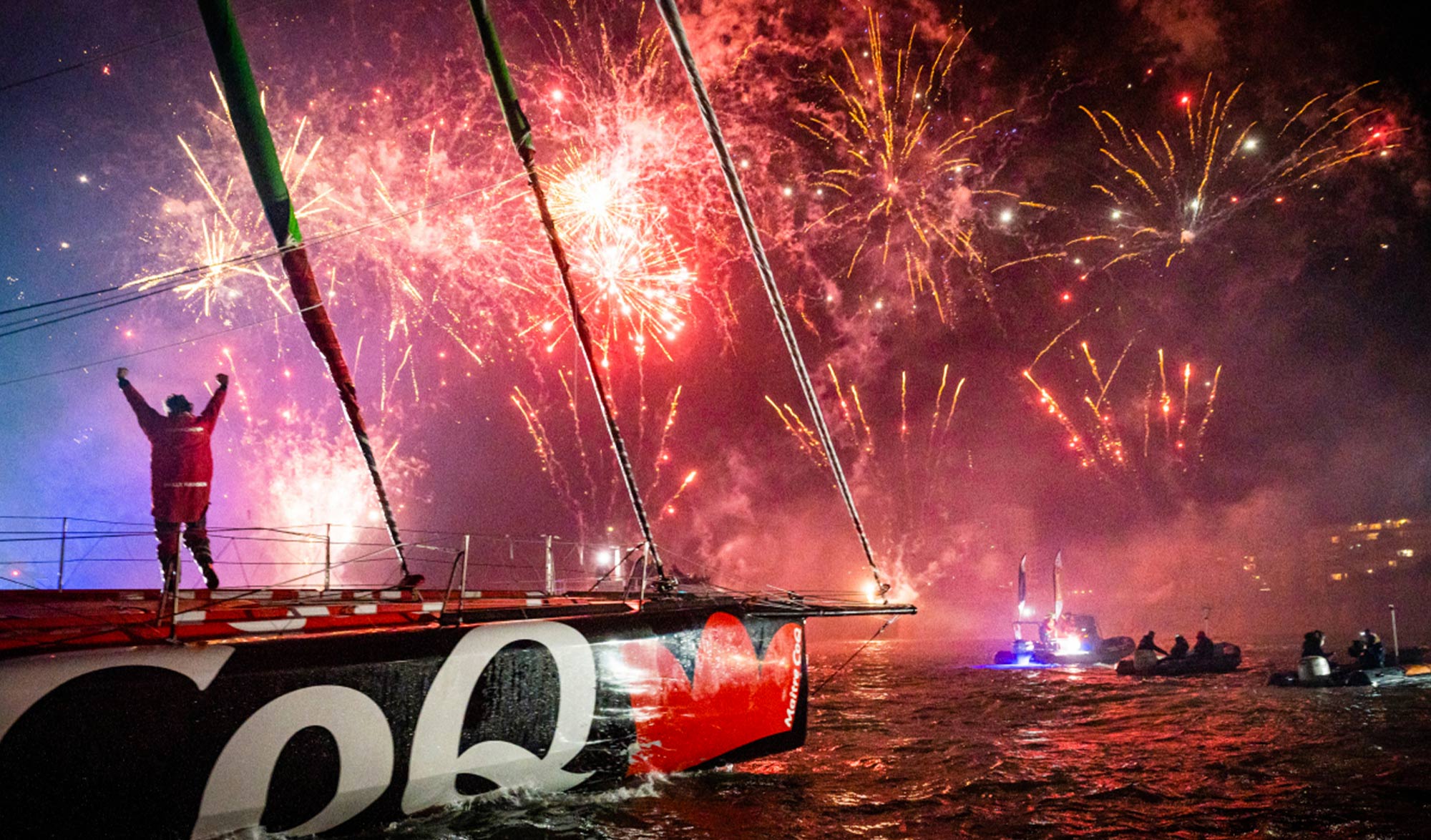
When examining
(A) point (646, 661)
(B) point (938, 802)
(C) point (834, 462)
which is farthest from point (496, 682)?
(B) point (938, 802)

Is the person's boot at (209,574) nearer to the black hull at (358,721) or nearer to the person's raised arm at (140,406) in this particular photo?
the person's raised arm at (140,406)

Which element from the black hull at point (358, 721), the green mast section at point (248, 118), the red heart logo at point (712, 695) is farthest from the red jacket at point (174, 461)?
the red heart logo at point (712, 695)

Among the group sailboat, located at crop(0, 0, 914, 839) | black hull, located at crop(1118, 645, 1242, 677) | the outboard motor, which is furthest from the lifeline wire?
black hull, located at crop(1118, 645, 1242, 677)

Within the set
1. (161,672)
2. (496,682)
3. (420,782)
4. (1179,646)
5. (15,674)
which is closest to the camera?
(15,674)

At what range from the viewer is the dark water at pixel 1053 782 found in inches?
305

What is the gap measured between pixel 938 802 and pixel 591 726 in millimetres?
5442

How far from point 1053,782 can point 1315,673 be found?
21669 millimetres

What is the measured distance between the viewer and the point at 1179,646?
3145 cm

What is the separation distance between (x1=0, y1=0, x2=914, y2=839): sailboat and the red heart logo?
0.03 meters

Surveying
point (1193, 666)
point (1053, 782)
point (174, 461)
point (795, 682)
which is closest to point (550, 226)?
point (174, 461)

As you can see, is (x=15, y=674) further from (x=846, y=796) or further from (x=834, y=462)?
(x=846, y=796)

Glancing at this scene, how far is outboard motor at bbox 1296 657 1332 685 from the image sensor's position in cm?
2420

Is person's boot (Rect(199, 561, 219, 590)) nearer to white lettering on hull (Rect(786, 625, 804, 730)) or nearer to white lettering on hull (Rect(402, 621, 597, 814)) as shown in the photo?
white lettering on hull (Rect(402, 621, 597, 814))

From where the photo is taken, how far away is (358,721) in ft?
18.8
